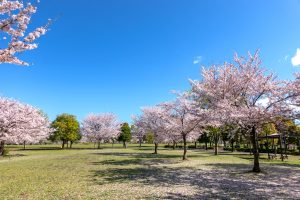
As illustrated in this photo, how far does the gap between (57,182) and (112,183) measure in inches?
151

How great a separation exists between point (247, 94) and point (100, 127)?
207ft

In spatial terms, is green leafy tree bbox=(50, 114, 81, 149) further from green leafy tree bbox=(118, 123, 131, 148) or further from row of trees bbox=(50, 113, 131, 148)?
green leafy tree bbox=(118, 123, 131, 148)

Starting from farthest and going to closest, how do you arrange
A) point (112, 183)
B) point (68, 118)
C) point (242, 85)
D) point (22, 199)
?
point (68, 118) < point (242, 85) < point (112, 183) < point (22, 199)

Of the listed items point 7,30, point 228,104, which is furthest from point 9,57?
point 228,104

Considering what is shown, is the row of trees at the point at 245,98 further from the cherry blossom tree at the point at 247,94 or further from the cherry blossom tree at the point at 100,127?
the cherry blossom tree at the point at 100,127

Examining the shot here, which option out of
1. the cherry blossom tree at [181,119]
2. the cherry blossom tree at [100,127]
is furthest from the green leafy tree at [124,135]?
the cherry blossom tree at [181,119]

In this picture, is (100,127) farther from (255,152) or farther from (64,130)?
(255,152)

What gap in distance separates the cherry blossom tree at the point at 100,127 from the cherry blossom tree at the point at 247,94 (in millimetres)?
56639

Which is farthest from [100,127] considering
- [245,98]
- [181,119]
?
[245,98]

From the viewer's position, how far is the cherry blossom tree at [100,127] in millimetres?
76562

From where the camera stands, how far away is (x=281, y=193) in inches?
508

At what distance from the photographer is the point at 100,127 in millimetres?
78625

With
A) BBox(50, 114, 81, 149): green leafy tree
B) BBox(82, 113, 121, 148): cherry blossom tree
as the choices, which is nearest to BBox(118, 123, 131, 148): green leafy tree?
BBox(82, 113, 121, 148): cherry blossom tree

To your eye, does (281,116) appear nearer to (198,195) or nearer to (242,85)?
(242,85)
